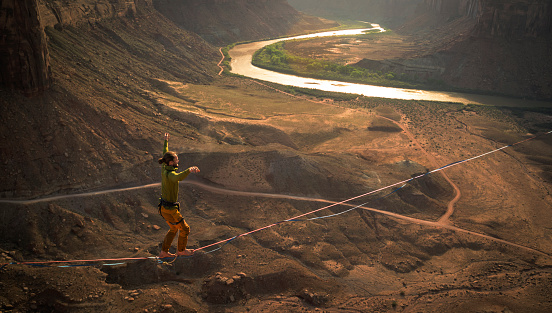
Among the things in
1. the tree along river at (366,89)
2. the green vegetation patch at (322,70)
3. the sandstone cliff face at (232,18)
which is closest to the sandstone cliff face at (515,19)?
the tree along river at (366,89)

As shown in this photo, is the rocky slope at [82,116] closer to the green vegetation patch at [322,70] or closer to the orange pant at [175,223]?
the orange pant at [175,223]

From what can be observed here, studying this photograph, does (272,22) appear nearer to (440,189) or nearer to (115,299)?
(440,189)

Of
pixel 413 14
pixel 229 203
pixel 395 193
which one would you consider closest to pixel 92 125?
pixel 229 203

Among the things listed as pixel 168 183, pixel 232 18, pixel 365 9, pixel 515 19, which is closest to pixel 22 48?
pixel 168 183

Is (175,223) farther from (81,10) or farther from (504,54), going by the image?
(504,54)

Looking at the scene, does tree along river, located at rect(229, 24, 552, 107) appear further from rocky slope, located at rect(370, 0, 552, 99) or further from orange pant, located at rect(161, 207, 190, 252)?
orange pant, located at rect(161, 207, 190, 252)
